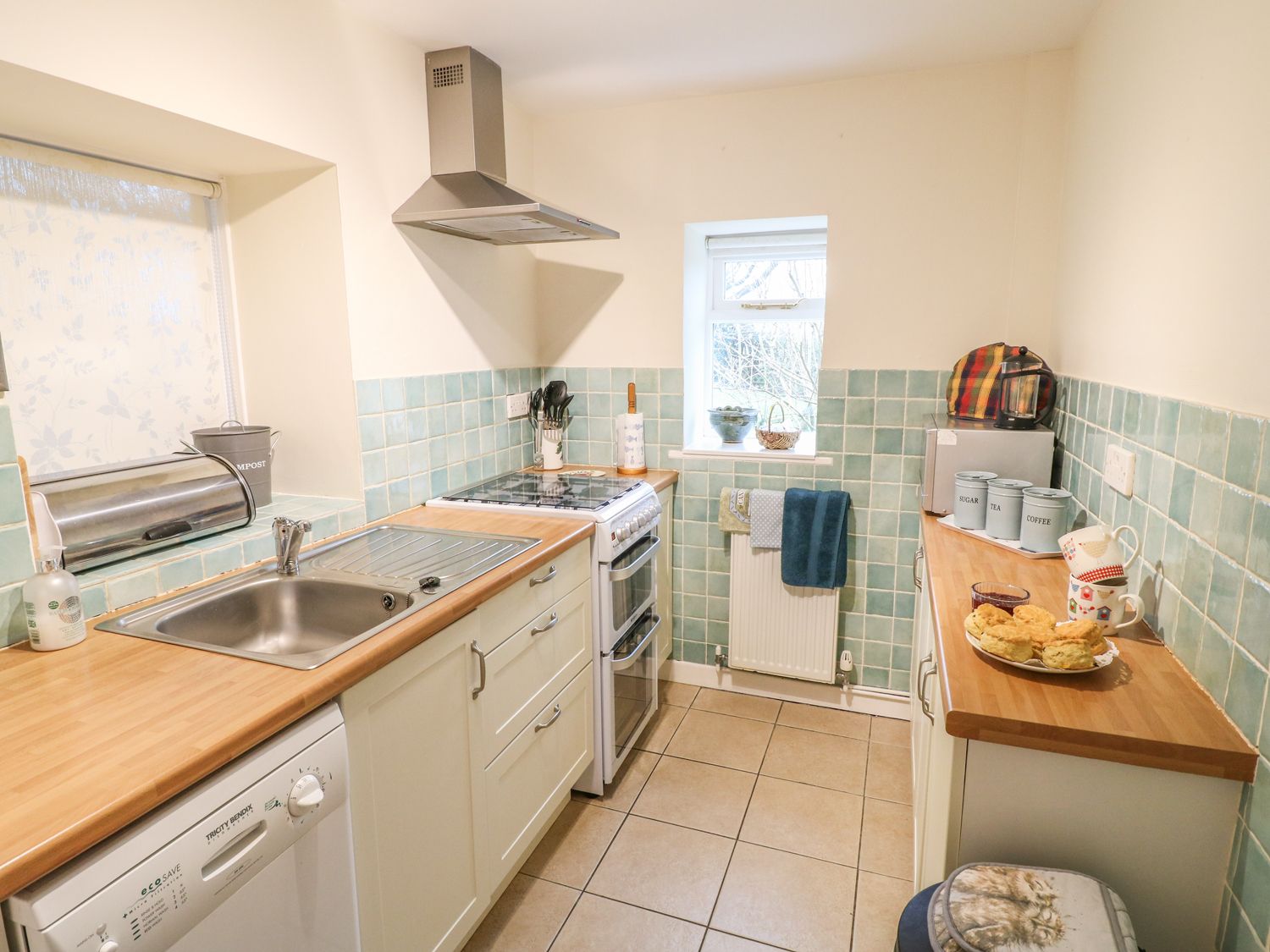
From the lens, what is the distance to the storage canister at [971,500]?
209cm

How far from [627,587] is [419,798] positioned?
1067 mm

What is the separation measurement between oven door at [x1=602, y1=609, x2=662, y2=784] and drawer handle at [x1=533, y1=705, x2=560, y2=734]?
278 mm

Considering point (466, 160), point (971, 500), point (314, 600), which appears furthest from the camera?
point (466, 160)

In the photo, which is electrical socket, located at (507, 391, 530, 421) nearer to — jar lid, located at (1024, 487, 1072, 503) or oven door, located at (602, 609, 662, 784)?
oven door, located at (602, 609, 662, 784)

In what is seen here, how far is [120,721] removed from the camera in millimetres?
1042

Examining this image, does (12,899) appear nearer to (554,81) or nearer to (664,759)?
(664,759)

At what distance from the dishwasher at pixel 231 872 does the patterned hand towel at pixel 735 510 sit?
1.92m

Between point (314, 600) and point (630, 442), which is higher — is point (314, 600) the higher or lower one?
the lower one

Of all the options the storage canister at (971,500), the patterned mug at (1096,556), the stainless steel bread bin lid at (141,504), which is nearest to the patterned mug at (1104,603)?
the patterned mug at (1096,556)

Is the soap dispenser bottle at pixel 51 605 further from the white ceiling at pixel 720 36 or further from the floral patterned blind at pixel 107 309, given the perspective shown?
the white ceiling at pixel 720 36

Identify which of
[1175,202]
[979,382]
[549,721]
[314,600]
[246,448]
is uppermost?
[1175,202]

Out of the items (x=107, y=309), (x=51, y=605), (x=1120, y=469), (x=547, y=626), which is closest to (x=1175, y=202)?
(x=1120, y=469)

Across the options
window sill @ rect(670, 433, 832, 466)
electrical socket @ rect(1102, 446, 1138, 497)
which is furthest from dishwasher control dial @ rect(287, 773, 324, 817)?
window sill @ rect(670, 433, 832, 466)

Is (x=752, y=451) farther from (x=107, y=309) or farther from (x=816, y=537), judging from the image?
(x=107, y=309)
